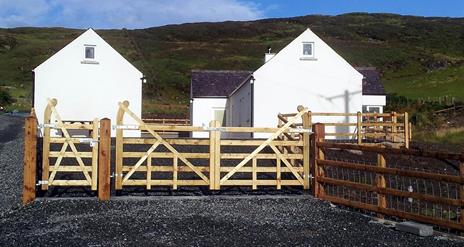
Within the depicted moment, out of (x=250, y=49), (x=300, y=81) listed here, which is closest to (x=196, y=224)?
(x=300, y=81)

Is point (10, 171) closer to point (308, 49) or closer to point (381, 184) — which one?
point (381, 184)

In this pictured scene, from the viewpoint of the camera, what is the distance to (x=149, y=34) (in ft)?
452

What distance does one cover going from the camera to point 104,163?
1107cm

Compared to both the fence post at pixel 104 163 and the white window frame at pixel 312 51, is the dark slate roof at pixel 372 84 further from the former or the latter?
the fence post at pixel 104 163

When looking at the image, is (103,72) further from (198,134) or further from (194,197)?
(194,197)

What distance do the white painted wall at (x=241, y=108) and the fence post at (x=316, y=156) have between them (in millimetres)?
17287

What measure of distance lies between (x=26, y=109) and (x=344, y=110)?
43.1m

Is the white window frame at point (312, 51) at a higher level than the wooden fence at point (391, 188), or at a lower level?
higher

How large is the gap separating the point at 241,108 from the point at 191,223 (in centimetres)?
2332

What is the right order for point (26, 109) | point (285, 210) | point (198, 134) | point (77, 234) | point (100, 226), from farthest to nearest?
point (26, 109) → point (198, 134) → point (285, 210) → point (100, 226) → point (77, 234)

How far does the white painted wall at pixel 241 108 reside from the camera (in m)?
30.0

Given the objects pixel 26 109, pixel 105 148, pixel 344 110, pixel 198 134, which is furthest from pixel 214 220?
pixel 26 109

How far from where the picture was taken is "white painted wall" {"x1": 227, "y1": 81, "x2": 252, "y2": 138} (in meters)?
30.0

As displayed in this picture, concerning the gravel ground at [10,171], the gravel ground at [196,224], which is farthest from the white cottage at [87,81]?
the gravel ground at [196,224]
